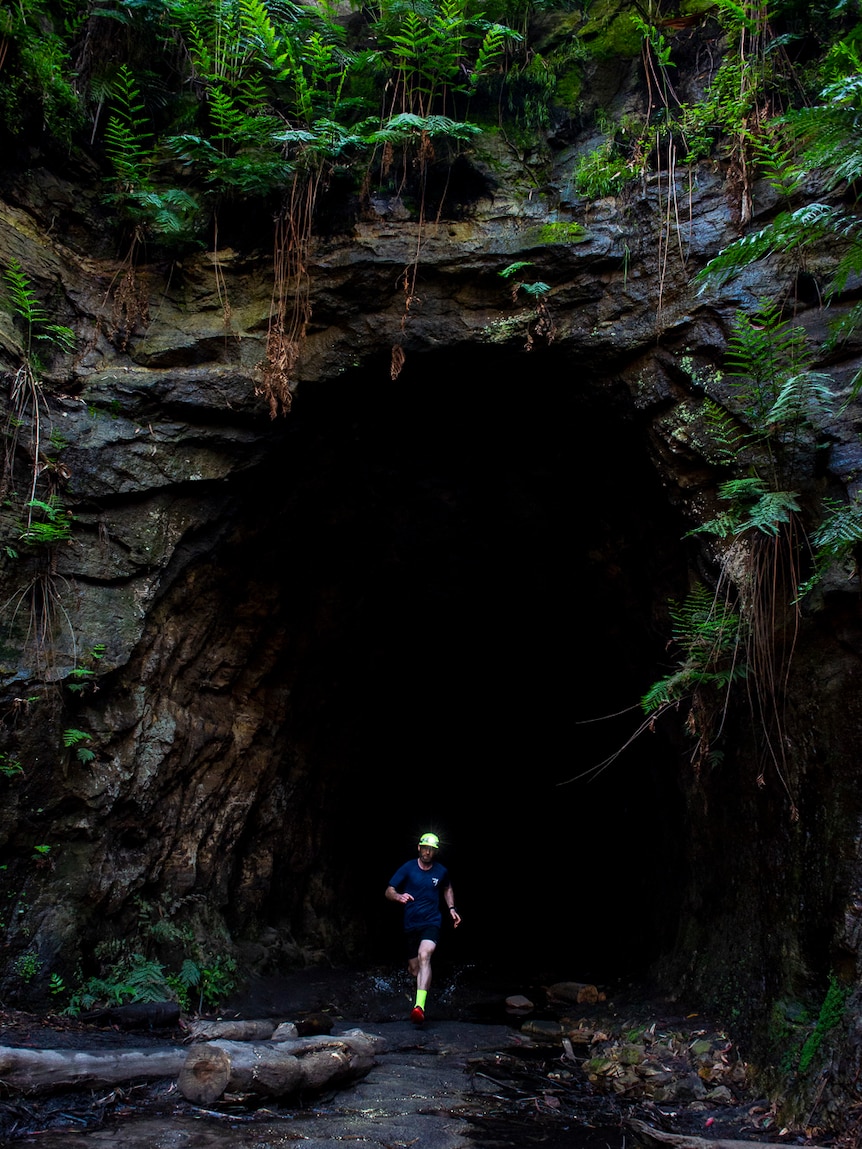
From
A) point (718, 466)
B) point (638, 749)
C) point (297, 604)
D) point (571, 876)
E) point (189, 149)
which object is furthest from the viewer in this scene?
point (571, 876)

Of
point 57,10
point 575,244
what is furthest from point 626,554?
point 57,10

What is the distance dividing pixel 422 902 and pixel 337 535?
3.90 meters

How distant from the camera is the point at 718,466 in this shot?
607 centimetres

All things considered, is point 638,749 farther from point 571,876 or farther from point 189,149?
point 189,149

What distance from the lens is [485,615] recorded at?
1062 cm

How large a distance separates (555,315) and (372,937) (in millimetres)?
8948

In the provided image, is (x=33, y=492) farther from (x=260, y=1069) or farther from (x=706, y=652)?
(x=706, y=652)

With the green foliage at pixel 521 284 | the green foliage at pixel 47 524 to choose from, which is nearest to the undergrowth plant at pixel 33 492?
the green foliage at pixel 47 524

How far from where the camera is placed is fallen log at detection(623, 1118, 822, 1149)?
3.71m

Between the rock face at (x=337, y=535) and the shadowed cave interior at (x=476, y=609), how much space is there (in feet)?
0.15

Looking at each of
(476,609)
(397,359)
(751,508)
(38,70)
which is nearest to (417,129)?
(397,359)

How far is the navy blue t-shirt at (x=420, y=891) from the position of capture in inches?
284

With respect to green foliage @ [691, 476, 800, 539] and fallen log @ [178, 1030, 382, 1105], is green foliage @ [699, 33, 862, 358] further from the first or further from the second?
fallen log @ [178, 1030, 382, 1105]

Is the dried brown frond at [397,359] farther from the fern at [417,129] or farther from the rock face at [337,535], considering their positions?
the fern at [417,129]
